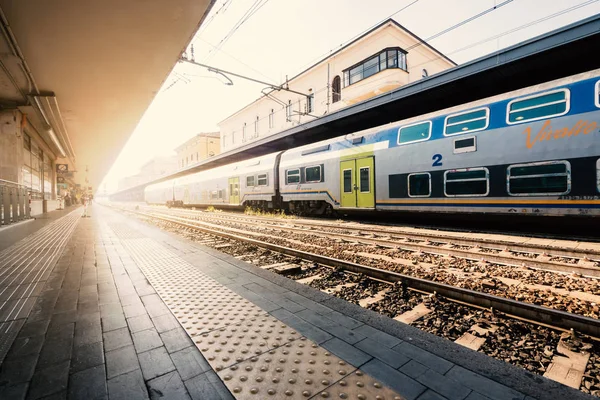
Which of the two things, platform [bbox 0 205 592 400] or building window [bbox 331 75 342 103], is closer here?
platform [bbox 0 205 592 400]

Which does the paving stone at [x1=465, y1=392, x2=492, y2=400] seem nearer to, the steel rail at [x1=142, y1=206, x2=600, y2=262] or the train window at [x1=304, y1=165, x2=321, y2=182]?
the steel rail at [x1=142, y1=206, x2=600, y2=262]

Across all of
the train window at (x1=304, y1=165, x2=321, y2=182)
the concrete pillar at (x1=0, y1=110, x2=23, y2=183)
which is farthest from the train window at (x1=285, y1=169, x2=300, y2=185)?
the concrete pillar at (x1=0, y1=110, x2=23, y2=183)

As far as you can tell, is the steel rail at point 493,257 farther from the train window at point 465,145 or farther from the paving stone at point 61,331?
the paving stone at point 61,331

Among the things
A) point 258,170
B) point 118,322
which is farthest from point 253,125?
point 118,322

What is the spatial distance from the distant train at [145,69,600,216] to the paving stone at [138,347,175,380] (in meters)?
8.61

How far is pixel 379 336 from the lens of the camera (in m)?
2.47

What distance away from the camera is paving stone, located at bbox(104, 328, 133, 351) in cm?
232

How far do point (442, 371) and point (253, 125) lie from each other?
43.4 meters

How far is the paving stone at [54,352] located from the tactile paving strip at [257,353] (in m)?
0.87

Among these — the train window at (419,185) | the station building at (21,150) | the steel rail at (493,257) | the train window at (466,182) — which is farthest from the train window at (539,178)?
the station building at (21,150)

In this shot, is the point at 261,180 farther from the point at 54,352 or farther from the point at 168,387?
the point at 168,387

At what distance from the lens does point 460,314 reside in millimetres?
3232

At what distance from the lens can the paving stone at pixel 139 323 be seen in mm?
2648

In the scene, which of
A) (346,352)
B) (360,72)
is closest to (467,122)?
(346,352)
